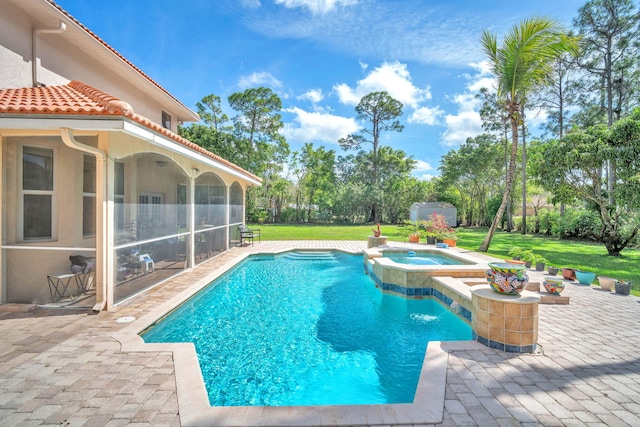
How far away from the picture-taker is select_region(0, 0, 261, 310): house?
4.98 m

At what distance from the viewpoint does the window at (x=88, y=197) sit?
5.48 m

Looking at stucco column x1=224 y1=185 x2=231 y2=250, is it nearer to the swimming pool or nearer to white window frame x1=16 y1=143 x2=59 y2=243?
white window frame x1=16 y1=143 x2=59 y2=243

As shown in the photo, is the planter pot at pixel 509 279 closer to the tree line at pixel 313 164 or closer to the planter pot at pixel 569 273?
the planter pot at pixel 569 273

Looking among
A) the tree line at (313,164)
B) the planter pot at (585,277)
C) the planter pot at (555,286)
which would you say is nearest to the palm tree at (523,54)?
the planter pot at (585,277)

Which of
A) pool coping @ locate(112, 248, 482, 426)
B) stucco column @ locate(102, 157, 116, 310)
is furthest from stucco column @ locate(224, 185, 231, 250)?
pool coping @ locate(112, 248, 482, 426)

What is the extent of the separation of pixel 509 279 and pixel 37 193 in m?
8.39

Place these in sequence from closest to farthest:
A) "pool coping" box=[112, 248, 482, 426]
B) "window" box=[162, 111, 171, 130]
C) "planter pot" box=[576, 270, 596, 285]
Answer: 1. "pool coping" box=[112, 248, 482, 426]
2. "planter pot" box=[576, 270, 596, 285]
3. "window" box=[162, 111, 171, 130]

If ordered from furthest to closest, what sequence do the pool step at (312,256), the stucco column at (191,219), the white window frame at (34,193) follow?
the pool step at (312,256)
the stucco column at (191,219)
the white window frame at (34,193)

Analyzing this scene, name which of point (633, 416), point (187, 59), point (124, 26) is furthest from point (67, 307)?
point (187, 59)

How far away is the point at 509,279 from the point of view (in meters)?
4.22

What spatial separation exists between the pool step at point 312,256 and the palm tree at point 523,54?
897 cm

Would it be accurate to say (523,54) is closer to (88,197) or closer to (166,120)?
(88,197)

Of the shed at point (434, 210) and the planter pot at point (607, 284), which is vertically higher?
the shed at point (434, 210)

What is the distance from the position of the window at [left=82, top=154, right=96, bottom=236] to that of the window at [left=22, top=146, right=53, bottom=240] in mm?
626
